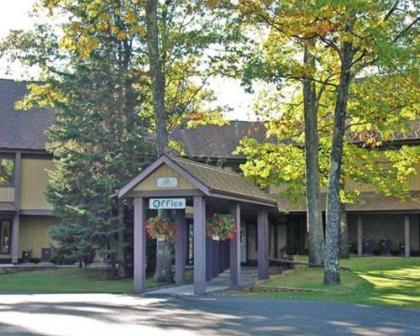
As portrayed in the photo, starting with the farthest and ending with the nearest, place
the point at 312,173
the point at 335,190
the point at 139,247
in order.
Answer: the point at 312,173 < the point at 335,190 < the point at 139,247

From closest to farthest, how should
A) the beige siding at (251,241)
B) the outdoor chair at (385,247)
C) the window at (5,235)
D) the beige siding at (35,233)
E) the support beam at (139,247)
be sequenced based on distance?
the support beam at (139,247)
the window at (5,235)
the beige siding at (35,233)
the outdoor chair at (385,247)
the beige siding at (251,241)

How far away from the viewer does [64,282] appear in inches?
969

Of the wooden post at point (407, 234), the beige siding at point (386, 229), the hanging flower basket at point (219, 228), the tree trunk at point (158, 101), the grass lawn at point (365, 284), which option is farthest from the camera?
the beige siding at point (386, 229)

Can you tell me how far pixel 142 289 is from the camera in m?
19.5

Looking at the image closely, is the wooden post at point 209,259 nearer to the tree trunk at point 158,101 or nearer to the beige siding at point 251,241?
the tree trunk at point 158,101

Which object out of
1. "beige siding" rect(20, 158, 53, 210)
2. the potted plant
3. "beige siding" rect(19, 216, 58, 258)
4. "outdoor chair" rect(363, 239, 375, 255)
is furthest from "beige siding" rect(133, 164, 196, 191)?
"outdoor chair" rect(363, 239, 375, 255)

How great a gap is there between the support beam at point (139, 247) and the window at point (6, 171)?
16.9 meters

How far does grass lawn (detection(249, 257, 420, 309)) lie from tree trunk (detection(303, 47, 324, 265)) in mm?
1158

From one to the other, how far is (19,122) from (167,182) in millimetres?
19022

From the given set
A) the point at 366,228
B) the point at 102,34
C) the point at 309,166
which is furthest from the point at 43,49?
the point at 366,228

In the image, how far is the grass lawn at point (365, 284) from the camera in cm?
1705

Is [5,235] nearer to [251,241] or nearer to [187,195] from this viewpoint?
[251,241]

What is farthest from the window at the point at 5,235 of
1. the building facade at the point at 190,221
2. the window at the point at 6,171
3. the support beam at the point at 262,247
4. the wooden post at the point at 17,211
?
the support beam at the point at 262,247

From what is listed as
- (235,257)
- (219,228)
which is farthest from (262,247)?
(219,228)
